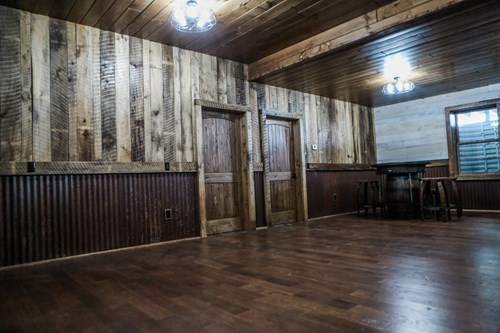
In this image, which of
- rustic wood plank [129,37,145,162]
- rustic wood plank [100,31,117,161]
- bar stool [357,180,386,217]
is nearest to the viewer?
rustic wood plank [100,31,117,161]

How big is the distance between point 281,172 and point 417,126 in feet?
11.3

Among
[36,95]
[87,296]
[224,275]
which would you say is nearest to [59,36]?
[36,95]

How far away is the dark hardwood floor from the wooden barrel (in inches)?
65.1

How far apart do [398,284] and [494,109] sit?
5.68 m

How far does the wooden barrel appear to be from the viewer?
208 inches

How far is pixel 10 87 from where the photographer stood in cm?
314

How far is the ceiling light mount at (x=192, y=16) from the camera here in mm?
3000

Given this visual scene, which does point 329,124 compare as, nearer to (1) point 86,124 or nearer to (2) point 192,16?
(2) point 192,16

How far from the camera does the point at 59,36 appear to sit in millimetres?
3428

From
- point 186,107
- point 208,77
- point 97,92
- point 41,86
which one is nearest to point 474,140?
point 208,77

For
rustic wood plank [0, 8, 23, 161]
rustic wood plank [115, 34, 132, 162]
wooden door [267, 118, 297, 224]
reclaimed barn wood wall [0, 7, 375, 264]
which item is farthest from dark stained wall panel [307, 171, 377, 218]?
rustic wood plank [0, 8, 23, 161]

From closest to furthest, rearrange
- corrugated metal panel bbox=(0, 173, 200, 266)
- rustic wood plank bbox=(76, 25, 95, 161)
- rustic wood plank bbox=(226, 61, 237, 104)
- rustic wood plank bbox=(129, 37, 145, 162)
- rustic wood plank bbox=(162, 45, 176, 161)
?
corrugated metal panel bbox=(0, 173, 200, 266)
rustic wood plank bbox=(76, 25, 95, 161)
rustic wood plank bbox=(129, 37, 145, 162)
rustic wood plank bbox=(162, 45, 176, 161)
rustic wood plank bbox=(226, 61, 237, 104)

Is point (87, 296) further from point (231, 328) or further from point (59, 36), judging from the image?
point (59, 36)

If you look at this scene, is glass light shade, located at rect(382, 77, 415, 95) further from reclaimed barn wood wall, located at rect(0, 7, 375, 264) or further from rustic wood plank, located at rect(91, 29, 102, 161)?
rustic wood plank, located at rect(91, 29, 102, 161)
